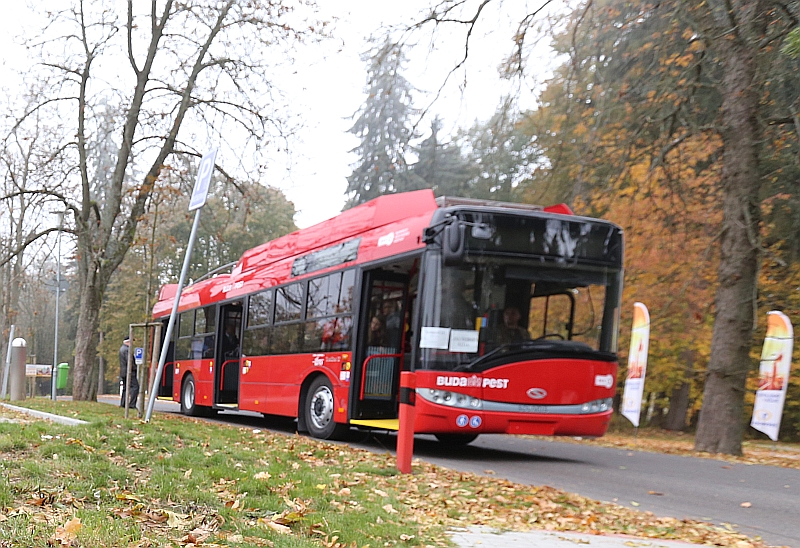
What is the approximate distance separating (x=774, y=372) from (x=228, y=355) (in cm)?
1050

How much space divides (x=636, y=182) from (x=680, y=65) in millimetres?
2782

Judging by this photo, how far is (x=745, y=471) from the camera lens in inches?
433

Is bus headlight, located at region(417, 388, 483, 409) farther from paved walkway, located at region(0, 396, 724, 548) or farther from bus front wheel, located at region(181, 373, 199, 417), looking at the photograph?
bus front wheel, located at region(181, 373, 199, 417)

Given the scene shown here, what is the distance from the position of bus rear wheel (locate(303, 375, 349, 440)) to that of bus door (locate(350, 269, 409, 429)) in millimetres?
733

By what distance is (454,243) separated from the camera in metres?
10.6

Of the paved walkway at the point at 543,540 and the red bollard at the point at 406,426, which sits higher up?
the red bollard at the point at 406,426

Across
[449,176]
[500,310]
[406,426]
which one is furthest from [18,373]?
[449,176]

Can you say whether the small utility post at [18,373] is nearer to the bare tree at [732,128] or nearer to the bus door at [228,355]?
the bus door at [228,355]

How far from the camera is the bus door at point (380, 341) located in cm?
1255

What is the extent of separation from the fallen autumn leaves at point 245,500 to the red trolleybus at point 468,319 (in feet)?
4.93

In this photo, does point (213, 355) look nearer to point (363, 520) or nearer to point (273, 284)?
point (273, 284)

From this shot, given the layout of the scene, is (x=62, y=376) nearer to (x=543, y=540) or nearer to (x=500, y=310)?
(x=500, y=310)

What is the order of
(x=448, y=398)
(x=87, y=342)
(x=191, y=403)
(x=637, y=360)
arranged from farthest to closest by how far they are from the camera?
(x=87, y=342)
(x=191, y=403)
(x=637, y=360)
(x=448, y=398)

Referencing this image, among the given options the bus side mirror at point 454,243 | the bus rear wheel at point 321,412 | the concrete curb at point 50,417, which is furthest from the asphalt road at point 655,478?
the concrete curb at point 50,417
